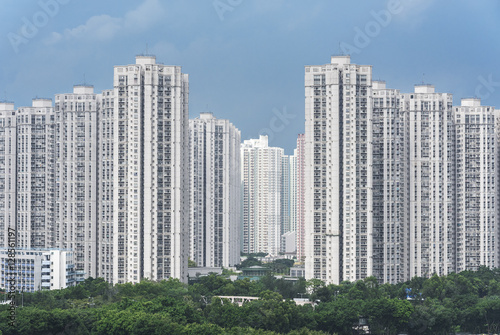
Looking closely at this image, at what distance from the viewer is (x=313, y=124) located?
50469 millimetres

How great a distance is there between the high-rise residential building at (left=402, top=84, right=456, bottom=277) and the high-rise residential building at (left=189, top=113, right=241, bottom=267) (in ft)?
61.2

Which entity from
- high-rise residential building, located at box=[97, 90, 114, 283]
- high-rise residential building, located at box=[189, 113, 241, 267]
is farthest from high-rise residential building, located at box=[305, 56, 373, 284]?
high-rise residential building, located at box=[189, 113, 241, 267]

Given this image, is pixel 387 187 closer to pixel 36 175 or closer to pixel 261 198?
pixel 36 175

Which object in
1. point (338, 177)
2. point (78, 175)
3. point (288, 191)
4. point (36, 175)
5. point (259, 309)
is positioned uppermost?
point (288, 191)

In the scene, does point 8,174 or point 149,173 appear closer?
point 149,173

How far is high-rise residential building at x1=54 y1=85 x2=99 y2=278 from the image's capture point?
5544 cm

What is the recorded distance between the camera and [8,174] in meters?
58.7

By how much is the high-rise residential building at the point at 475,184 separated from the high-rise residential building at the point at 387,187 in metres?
6.32

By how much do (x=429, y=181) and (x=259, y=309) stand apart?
19915mm

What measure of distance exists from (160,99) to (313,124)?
837 centimetres

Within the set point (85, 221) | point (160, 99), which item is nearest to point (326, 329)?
point (160, 99)

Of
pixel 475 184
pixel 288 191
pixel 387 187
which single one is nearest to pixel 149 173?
pixel 387 187

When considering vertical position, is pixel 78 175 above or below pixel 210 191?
above

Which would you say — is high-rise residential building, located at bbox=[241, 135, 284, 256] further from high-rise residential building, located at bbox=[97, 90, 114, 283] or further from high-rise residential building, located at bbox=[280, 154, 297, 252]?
high-rise residential building, located at bbox=[97, 90, 114, 283]
